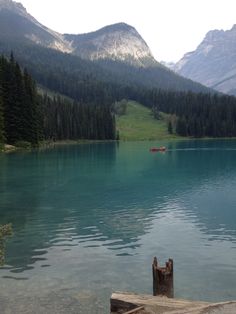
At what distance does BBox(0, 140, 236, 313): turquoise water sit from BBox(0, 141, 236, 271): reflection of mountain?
11cm

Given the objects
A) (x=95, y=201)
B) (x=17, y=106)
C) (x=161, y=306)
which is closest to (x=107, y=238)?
(x=95, y=201)

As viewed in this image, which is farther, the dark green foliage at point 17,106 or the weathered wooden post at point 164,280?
the dark green foliage at point 17,106

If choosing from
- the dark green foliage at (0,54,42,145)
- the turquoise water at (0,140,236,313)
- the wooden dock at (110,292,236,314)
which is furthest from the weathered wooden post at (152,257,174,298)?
the dark green foliage at (0,54,42,145)

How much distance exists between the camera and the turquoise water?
2419 centimetres

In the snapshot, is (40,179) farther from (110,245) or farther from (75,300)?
(75,300)

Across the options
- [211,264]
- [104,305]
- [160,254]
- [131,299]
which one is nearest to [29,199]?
[160,254]

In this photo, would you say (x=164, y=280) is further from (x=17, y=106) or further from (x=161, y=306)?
(x=17, y=106)

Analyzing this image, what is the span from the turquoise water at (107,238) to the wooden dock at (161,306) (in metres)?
7.82

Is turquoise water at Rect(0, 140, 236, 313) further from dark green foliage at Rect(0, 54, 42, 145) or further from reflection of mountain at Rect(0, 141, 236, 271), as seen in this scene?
dark green foliage at Rect(0, 54, 42, 145)

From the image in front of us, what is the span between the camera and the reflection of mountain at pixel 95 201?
3631 cm

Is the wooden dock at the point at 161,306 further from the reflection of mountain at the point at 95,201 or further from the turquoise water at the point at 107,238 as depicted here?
the reflection of mountain at the point at 95,201

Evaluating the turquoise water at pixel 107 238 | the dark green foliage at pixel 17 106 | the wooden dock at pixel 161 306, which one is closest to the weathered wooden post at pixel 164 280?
the wooden dock at pixel 161 306

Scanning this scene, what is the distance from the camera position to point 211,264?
96.3 ft

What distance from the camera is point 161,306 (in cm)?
1302
